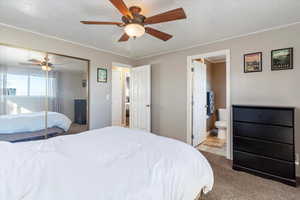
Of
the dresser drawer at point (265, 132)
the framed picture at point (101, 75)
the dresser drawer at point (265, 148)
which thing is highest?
the framed picture at point (101, 75)

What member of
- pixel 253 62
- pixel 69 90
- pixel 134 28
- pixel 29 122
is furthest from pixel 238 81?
pixel 29 122

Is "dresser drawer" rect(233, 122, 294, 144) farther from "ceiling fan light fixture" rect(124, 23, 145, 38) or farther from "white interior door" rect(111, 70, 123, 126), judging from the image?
"white interior door" rect(111, 70, 123, 126)

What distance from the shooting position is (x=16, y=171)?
1.01 meters

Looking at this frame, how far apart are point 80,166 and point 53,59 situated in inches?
104

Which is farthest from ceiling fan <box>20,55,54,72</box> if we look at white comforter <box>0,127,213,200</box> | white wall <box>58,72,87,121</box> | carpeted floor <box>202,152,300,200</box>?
carpeted floor <box>202,152,300,200</box>

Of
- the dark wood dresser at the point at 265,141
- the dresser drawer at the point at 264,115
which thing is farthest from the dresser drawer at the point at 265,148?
the dresser drawer at the point at 264,115

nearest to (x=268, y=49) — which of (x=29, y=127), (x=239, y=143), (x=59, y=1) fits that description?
(x=239, y=143)

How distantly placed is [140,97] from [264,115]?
277 cm

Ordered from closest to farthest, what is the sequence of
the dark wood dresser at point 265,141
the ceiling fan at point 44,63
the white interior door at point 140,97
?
the dark wood dresser at point 265,141
the ceiling fan at point 44,63
the white interior door at point 140,97

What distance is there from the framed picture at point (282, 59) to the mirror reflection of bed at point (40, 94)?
142 inches

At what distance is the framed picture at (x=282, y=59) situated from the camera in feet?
7.85

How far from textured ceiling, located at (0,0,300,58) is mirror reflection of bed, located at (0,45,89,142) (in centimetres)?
51

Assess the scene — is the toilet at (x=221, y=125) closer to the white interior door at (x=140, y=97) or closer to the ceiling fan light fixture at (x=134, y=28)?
the white interior door at (x=140, y=97)

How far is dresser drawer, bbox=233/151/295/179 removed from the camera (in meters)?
2.13
